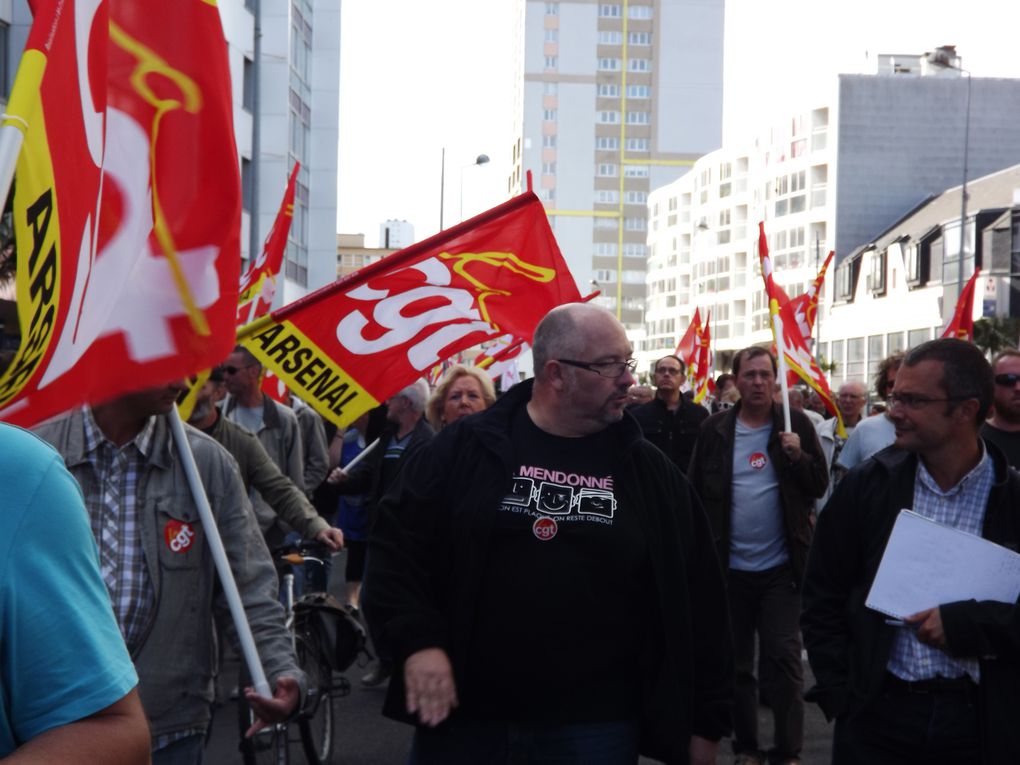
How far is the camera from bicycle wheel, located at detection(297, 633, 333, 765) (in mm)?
7268

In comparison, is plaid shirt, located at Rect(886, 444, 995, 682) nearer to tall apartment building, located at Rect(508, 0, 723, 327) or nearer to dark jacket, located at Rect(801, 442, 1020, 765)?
dark jacket, located at Rect(801, 442, 1020, 765)

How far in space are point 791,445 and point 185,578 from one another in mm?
4022

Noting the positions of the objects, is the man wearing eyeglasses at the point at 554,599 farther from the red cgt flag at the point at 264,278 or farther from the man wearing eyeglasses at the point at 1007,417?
the red cgt flag at the point at 264,278

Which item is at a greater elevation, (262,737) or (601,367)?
(601,367)

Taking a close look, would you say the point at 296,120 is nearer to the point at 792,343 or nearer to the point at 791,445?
the point at 792,343

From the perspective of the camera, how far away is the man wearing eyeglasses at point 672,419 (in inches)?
472

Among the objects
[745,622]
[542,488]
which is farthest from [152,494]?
[745,622]

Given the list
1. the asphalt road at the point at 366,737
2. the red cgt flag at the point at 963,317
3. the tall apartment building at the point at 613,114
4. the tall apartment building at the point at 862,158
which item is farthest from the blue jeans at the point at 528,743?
the tall apartment building at the point at 613,114

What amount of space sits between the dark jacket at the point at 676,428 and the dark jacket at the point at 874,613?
7.42m

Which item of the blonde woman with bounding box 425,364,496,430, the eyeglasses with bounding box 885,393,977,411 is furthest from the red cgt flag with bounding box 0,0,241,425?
the blonde woman with bounding box 425,364,496,430

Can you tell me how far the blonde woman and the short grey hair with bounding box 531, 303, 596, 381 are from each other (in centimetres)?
395

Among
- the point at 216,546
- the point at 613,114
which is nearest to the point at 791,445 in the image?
the point at 216,546

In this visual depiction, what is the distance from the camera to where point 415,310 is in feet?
26.1

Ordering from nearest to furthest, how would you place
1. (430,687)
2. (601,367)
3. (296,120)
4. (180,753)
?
(430,687) → (180,753) → (601,367) → (296,120)
